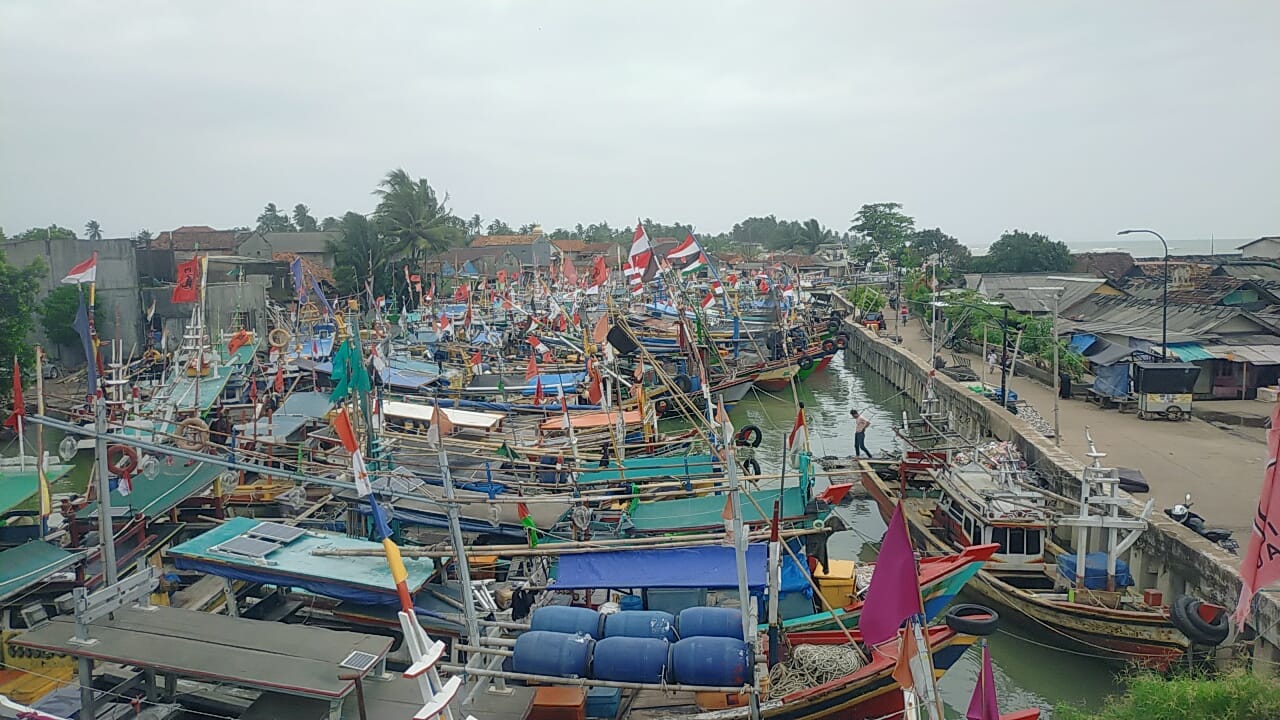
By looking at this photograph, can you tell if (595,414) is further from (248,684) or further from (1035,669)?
(248,684)

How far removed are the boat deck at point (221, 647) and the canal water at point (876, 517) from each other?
843 centimetres

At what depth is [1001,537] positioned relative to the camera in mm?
13734

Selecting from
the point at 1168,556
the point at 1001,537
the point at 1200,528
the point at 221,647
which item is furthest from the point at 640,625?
the point at 1200,528

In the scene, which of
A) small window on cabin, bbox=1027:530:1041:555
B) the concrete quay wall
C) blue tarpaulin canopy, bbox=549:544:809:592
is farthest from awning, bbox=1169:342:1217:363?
blue tarpaulin canopy, bbox=549:544:809:592

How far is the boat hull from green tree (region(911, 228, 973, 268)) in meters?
59.5

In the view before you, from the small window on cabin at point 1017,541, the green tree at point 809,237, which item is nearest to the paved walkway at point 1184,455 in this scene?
the small window on cabin at point 1017,541

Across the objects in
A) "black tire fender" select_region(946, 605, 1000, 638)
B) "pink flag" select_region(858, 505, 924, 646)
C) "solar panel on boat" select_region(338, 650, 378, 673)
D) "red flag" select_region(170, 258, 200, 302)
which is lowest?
"solar panel on boat" select_region(338, 650, 378, 673)

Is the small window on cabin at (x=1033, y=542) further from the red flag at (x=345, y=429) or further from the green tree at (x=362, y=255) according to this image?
the green tree at (x=362, y=255)

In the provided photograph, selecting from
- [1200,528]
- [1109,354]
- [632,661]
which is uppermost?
[1109,354]

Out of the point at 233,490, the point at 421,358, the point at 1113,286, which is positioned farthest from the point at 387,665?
the point at 1113,286

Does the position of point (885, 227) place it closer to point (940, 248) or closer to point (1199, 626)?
point (940, 248)

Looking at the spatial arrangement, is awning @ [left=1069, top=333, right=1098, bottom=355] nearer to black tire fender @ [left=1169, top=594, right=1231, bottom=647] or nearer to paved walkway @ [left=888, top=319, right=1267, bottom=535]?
paved walkway @ [left=888, top=319, right=1267, bottom=535]

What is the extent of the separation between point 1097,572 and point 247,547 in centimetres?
1176

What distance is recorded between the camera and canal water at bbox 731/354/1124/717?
12133 mm
